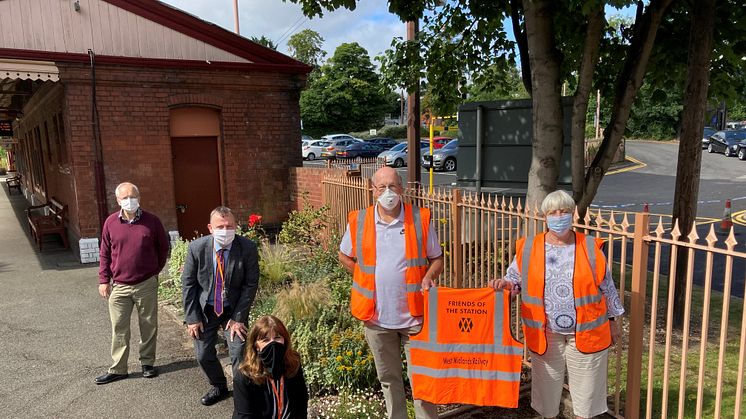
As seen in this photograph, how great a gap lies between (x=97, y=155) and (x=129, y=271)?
5613mm

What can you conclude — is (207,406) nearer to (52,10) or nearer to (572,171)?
(572,171)

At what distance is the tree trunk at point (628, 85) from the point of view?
5.10m

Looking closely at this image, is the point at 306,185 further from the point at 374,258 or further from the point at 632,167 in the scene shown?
the point at 632,167

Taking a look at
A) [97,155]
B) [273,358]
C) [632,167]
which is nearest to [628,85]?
[273,358]

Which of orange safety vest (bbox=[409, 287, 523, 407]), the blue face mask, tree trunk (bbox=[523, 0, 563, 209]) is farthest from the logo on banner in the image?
tree trunk (bbox=[523, 0, 563, 209])

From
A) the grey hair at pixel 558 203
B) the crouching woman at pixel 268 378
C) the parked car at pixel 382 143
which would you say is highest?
the parked car at pixel 382 143

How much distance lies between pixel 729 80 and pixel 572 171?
3.08 metres

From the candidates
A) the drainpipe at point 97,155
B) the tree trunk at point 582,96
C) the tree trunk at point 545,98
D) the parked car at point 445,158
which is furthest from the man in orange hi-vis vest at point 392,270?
the parked car at point 445,158

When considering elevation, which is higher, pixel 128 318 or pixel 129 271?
pixel 129 271

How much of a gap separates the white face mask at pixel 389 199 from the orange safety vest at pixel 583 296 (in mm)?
917

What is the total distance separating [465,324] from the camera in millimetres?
3396

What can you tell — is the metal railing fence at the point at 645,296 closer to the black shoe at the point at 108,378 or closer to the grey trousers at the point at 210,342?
the grey trousers at the point at 210,342

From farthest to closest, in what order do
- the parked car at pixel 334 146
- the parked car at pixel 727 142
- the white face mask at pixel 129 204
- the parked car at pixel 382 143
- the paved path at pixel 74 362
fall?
the parked car at pixel 382 143 < the parked car at pixel 334 146 < the parked car at pixel 727 142 < the white face mask at pixel 129 204 < the paved path at pixel 74 362

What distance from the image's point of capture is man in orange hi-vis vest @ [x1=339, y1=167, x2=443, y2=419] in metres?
3.43
